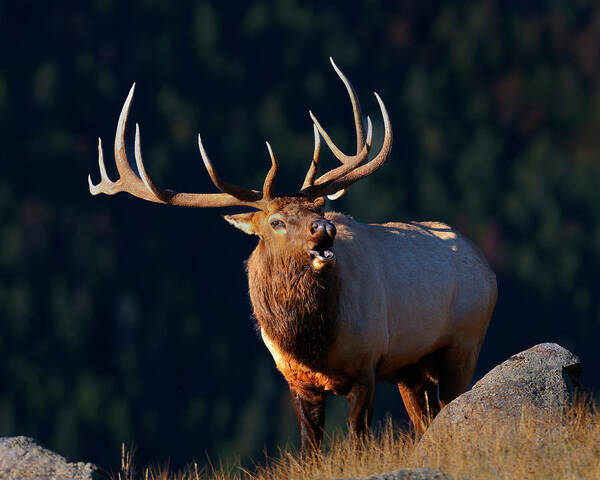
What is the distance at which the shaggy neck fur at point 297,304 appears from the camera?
753 centimetres

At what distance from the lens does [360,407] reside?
7660mm

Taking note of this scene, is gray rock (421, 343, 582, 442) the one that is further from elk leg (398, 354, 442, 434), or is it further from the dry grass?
elk leg (398, 354, 442, 434)

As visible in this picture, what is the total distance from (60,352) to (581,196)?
2480 centimetres

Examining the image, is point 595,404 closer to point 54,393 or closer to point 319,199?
point 319,199

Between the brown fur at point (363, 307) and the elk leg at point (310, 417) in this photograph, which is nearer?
the brown fur at point (363, 307)

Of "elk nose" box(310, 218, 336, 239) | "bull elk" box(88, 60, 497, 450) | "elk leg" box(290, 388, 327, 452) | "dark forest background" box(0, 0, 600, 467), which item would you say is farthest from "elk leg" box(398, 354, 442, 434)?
"dark forest background" box(0, 0, 600, 467)

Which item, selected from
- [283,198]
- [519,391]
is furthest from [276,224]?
[519,391]

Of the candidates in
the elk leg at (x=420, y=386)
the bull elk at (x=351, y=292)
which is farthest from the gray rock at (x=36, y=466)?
the elk leg at (x=420, y=386)

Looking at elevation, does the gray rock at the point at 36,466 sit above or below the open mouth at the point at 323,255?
below

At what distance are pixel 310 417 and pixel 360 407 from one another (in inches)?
15.4

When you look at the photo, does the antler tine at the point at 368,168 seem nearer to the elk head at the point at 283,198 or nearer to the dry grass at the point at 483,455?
the elk head at the point at 283,198

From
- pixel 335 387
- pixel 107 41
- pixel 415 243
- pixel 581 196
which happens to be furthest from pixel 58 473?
pixel 107 41

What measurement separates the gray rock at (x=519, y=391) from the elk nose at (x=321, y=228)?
3.90ft

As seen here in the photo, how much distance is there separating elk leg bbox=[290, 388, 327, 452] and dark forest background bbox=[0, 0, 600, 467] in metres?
33.6
